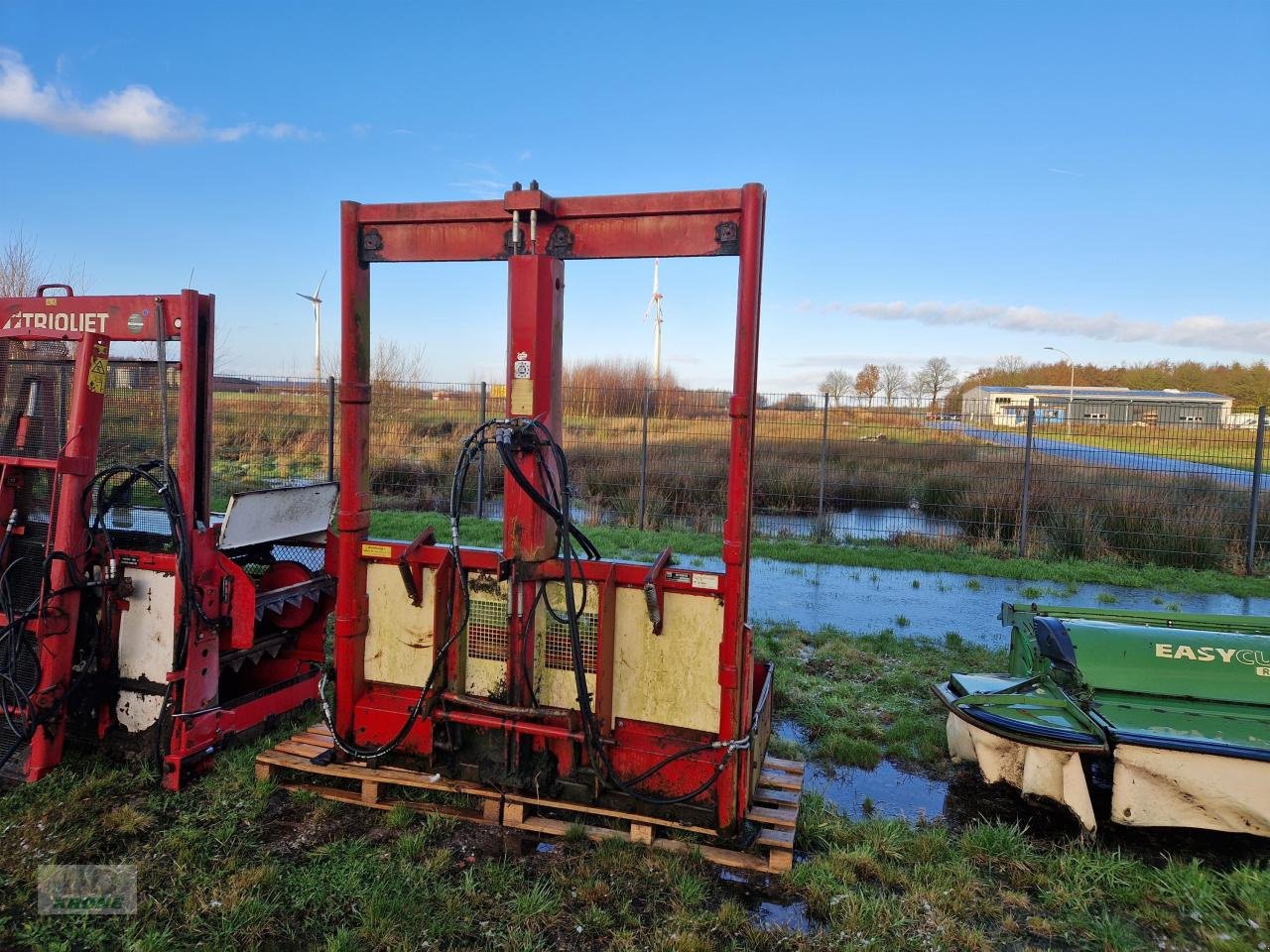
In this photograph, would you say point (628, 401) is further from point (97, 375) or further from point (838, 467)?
point (97, 375)

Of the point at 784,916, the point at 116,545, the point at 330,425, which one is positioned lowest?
the point at 784,916

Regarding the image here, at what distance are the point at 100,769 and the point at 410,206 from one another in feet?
11.1

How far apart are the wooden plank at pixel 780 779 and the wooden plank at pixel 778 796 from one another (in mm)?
40

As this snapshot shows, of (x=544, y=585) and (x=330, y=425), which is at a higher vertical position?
(x=330, y=425)

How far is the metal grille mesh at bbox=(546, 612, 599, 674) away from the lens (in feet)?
12.7

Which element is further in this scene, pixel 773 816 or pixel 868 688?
pixel 868 688

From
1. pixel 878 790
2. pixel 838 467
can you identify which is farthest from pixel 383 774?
pixel 838 467

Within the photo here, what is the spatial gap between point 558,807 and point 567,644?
2.54ft

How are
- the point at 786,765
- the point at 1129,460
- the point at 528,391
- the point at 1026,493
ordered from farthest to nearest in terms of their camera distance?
1. the point at 1026,493
2. the point at 1129,460
3. the point at 786,765
4. the point at 528,391

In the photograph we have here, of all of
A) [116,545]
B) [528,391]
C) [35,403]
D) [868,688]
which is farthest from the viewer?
[868,688]

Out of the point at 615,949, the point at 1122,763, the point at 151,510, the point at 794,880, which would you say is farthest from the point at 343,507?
the point at 1122,763

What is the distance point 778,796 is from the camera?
3904 millimetres

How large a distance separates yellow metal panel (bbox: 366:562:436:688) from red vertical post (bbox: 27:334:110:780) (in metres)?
1.60

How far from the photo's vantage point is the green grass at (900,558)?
9.56 meters
